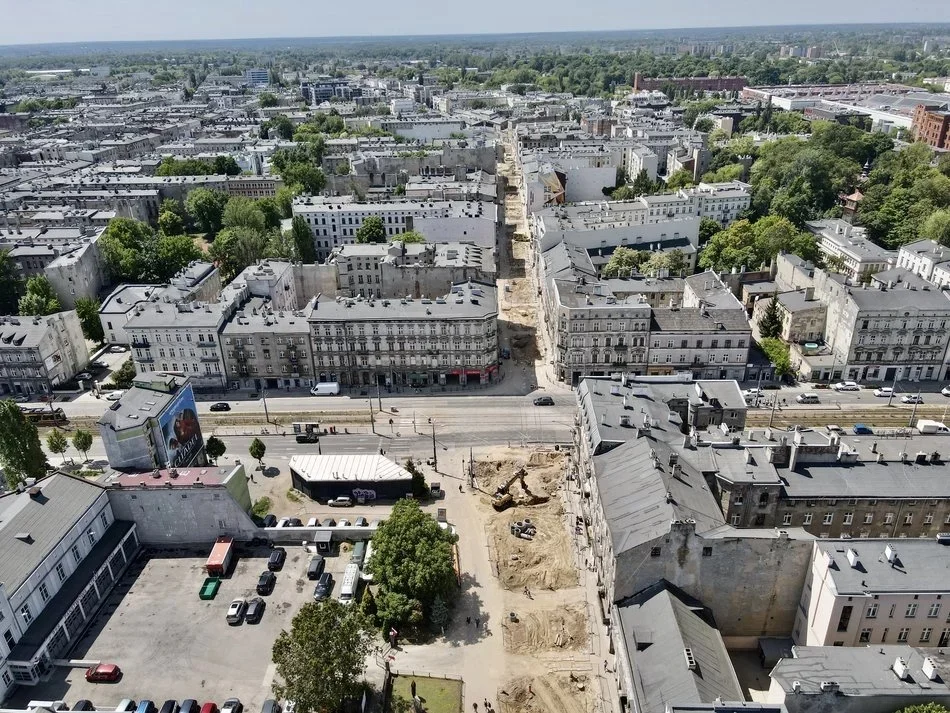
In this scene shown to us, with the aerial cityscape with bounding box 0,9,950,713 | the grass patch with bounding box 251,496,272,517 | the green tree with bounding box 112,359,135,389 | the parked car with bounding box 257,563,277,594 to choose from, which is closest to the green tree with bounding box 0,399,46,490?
the aerial cityscape with bounding box 0,9,950,713

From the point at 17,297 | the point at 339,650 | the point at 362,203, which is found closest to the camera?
the point at 339,650

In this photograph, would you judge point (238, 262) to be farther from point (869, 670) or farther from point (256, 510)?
point (869, 670)

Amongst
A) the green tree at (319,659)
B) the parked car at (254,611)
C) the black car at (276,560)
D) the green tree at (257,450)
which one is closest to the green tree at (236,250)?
Result: the green tree at (257,450)

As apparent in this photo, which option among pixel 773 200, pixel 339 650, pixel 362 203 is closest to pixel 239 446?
pixel 339 650

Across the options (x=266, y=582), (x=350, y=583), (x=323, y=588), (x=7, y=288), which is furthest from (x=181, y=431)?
(x=7, y=288)

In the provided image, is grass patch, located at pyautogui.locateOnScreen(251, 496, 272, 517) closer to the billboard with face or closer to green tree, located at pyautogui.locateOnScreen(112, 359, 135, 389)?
the billboard with face

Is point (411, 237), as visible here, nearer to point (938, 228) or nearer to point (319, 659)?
point (319, 659)
